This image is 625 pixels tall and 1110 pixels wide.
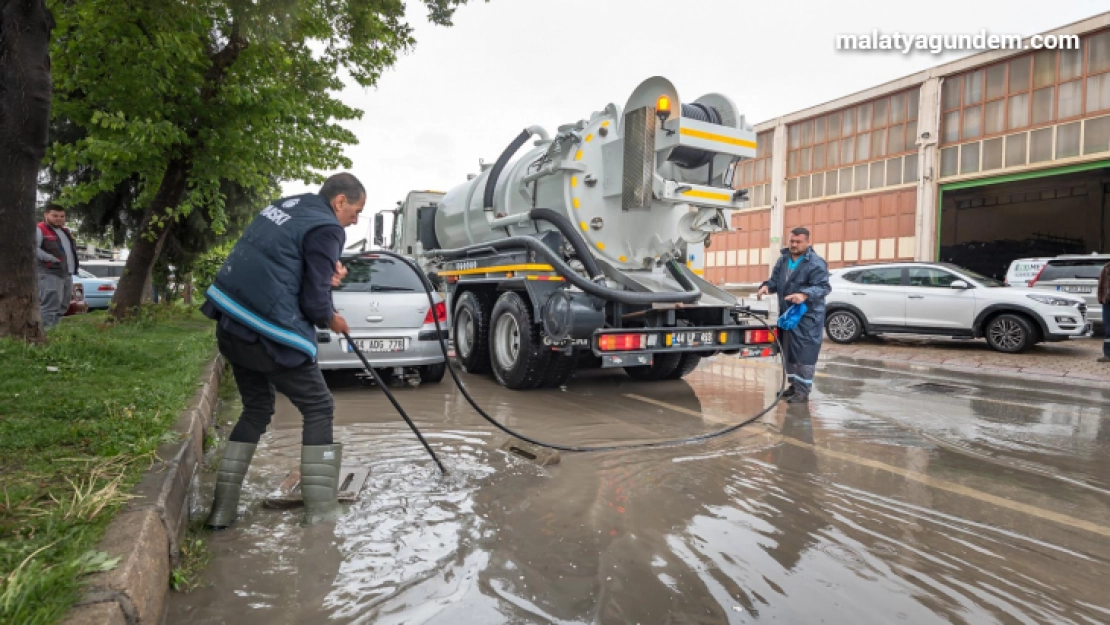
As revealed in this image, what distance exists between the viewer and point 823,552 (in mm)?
3072

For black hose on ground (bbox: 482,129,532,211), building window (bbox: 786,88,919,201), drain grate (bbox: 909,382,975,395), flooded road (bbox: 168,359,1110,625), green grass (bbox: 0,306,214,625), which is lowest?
flooded road (bbox: 168,359,1110,625)

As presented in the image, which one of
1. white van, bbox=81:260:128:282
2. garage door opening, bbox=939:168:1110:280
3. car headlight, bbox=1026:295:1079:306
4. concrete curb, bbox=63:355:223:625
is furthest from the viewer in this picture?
white van, bbox=81:260:128:282

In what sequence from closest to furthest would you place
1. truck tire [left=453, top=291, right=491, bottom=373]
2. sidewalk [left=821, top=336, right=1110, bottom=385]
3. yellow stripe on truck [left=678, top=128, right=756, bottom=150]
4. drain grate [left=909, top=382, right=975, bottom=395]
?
yellow stripe on truck [left=678, top=128, right=756, bottom=150], drain grate [left=909, top=382, right=975, bottom=395], truck tire [left=453, top=291, right=491, bottom=373], sidewalk [left=821, top=336, right=1110, bottom=385]

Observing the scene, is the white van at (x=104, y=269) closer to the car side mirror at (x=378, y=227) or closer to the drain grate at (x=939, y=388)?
the car side mirror at (x=378, y=227)

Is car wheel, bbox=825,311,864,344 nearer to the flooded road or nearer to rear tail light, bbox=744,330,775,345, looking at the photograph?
rear tail light, bbox=744,330,775,345

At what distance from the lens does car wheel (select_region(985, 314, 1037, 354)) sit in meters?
11.0

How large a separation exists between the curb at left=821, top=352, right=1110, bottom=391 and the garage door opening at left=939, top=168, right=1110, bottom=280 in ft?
44.8

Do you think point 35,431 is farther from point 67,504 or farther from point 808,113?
point 808,113

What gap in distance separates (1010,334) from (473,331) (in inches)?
345

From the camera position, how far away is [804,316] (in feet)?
22.3

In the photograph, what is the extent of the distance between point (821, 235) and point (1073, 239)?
816cm

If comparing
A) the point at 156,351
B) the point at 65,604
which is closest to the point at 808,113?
the point at 156,351

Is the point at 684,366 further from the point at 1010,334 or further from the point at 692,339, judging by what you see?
the point at 1010,334

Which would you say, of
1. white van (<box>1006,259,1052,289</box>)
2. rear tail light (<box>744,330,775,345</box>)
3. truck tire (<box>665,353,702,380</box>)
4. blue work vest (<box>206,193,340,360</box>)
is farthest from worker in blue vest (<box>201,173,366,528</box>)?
white van (<box>1006,259,1052,289</box>)
